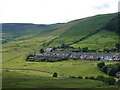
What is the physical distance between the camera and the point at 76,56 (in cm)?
15825

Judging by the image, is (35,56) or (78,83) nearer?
(78,83)

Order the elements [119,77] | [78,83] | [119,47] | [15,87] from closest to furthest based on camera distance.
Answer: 1. [15,87]
2. [78,83]
3. [119,77]
4. [119,47]

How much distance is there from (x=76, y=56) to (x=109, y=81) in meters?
82.0

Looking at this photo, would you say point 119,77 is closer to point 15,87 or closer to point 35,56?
point 15,87

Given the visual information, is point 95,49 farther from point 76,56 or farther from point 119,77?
point 119,77

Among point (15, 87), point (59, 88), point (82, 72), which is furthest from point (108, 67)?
point (15, 87)

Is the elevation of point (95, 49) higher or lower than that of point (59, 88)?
higher

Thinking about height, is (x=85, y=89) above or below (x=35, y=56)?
below

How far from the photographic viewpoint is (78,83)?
243 ft

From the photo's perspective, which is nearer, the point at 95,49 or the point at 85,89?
the point at 85,89

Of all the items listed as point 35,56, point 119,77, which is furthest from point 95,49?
point 119,77

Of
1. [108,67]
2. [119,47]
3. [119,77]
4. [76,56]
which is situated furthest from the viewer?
[119,47]

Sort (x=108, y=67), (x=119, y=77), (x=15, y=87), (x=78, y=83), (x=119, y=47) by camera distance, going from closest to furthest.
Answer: (x=15, y=87) < (x=78, y=83) < (x=119, y=77) < (x=108, y=67) < (x=119, y=47)

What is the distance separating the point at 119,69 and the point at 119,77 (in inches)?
362
